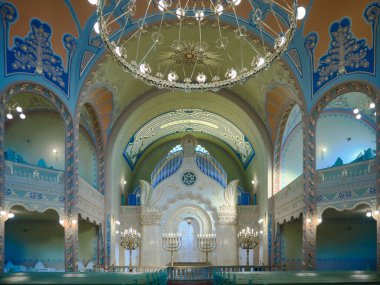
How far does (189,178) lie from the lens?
3173 cm

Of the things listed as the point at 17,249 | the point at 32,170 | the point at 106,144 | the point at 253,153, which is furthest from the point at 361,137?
the point at 17,249

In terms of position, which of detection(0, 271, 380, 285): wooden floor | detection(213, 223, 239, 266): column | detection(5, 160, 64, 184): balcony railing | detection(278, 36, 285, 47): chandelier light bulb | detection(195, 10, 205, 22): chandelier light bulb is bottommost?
detection(213, 223, 239, 266): column

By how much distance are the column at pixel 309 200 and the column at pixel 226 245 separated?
40.2 feet

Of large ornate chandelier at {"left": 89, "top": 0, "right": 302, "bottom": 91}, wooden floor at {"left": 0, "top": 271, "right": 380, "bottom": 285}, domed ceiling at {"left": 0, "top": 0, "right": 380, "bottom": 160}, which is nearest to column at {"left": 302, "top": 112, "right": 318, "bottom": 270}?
domed ceiling at {"left": 0, "top": 0, "right": 380, "bottom": 160}

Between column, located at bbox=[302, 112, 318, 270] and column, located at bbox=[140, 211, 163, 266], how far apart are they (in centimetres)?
1361

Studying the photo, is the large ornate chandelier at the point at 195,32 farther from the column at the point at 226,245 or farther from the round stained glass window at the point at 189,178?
the column at the point at 226,245

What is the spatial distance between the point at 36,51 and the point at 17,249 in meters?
11.2

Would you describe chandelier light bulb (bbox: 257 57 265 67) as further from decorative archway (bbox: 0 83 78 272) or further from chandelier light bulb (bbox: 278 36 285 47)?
decorative archway (bbox: 0 83 78 272)

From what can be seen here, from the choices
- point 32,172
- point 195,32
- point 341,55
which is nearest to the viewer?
point 341,55

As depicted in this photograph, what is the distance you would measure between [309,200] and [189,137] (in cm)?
1425

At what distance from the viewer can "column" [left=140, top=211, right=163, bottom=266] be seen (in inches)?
1184

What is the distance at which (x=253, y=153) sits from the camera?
1178 inches

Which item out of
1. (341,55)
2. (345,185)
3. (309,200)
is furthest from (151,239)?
(341,55)

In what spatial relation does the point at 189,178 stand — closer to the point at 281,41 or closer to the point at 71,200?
the point at 71,200
